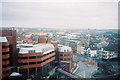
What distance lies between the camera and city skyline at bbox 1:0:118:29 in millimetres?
2541

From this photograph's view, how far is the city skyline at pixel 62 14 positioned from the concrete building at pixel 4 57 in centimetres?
25

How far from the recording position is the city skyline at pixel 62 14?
2.54 meters

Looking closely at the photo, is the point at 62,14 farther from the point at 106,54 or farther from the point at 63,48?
the point at 106,54

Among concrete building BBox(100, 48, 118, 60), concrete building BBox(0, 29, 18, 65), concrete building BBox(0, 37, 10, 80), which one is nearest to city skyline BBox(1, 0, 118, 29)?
concrete building BBox(0, 29, 18, 65)

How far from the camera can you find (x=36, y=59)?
2668 millimetres

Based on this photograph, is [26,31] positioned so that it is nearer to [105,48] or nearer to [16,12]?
[16,12]

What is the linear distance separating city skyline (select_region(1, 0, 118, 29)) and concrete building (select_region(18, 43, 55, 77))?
1.11 feet

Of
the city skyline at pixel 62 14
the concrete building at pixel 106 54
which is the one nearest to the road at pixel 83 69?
the concrete building at pixel 106 54

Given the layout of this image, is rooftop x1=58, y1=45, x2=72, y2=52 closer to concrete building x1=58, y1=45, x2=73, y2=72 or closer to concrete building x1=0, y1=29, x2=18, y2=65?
concrete building x1=58, y1=45, x2=73, y2=72

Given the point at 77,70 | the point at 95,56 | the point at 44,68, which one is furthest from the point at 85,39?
the point at 44,68

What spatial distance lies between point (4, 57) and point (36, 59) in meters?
0.46

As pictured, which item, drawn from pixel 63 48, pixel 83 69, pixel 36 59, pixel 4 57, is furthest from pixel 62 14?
pixel 4 57

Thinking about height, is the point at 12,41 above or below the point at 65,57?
above

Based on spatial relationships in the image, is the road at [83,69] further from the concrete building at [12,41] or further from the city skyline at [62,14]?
the concrete building at [12,41]
